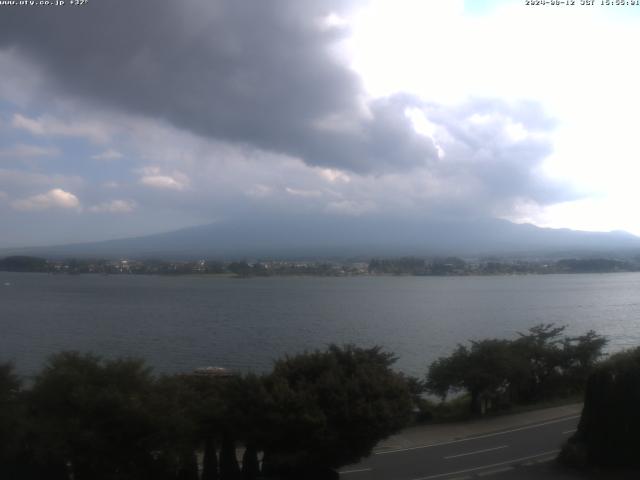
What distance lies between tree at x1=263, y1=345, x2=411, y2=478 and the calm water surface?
40.5 ft

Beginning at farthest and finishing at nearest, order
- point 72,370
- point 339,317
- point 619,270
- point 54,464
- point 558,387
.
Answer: point 619,270, point 339,317, point 558,387, point 72,370, point 54,464

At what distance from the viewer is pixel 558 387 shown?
637 inches

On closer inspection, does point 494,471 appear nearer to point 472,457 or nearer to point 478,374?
point 472,457

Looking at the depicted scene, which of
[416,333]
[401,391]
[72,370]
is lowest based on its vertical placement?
[416,333]

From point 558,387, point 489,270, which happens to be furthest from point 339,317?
point 489,270

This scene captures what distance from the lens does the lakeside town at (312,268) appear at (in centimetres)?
7494

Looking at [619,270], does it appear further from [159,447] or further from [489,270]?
[159,447]

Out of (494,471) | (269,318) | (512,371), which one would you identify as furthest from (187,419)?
(269,318)

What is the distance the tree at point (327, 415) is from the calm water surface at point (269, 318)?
486 inches

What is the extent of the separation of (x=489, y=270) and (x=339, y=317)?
5112 centimetres

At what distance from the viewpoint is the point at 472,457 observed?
9.99 metres

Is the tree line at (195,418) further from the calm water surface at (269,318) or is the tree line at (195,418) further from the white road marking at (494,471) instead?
the calm water surface at (269,318)

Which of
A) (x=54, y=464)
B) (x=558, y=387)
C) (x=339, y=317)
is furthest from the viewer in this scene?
(x=339, y=317)

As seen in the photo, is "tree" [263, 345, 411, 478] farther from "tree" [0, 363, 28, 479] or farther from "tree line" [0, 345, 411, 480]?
"tree" [0, 363, 28, 479]
